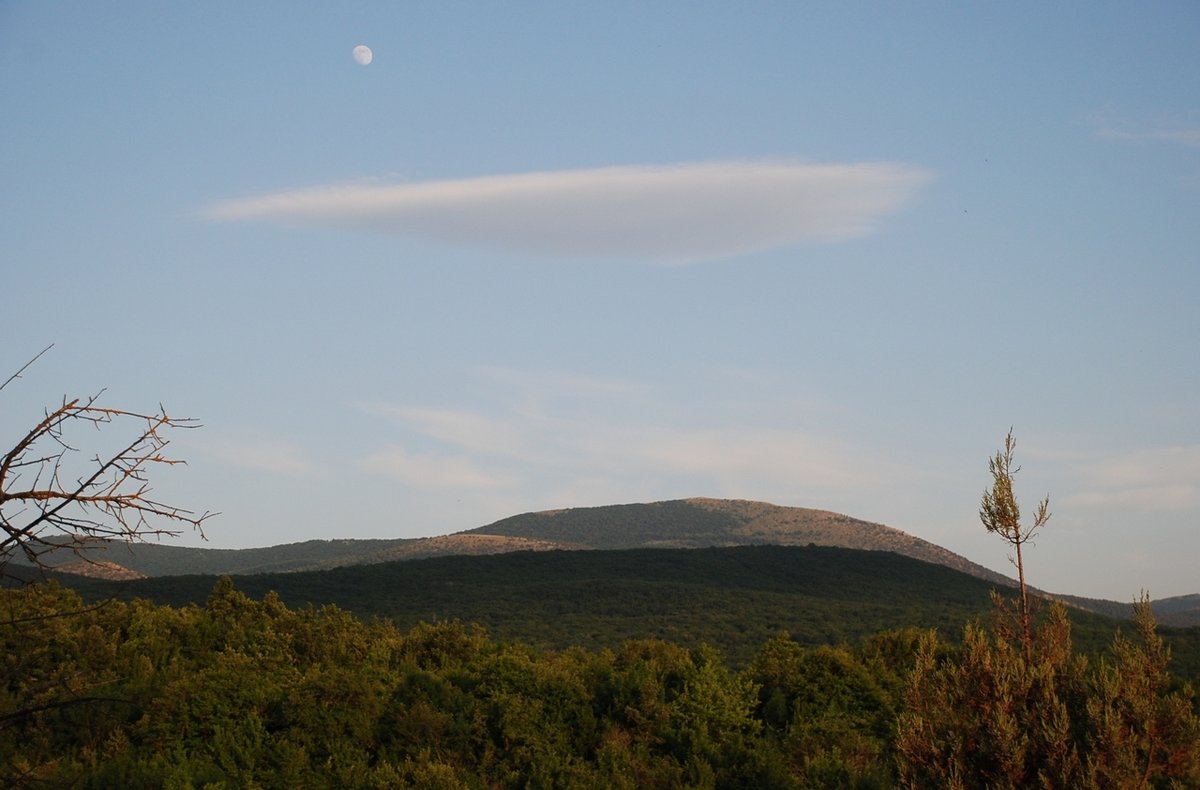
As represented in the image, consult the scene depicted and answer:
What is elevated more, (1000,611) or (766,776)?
(1000,611)

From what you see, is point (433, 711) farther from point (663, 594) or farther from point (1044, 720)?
point (663, 594)

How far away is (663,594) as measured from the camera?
11438 centimetres

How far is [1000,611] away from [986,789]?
238 cm

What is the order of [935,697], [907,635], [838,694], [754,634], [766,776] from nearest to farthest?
[935,697], [766,776], [838,694], [907,635], [754,634]

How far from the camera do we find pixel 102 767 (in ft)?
106

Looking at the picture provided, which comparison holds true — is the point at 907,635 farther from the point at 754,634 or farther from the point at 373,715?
the point at 754,634

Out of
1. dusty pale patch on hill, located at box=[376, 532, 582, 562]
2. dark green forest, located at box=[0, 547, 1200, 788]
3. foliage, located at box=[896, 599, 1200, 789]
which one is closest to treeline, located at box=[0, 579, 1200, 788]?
dark green forest, located at box=[0, 547, 1200, 788]

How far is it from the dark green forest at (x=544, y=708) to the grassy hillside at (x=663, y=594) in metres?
24.4

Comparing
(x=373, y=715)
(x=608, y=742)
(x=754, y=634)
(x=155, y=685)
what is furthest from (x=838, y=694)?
(x=754, y=634)

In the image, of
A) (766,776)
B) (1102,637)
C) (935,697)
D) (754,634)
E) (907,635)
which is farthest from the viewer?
(754,634)

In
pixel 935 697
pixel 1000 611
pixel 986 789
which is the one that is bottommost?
pixel 986 789

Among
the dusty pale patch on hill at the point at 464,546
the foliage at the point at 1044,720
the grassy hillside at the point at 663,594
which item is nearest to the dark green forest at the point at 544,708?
the foliage at the point at 1044,720

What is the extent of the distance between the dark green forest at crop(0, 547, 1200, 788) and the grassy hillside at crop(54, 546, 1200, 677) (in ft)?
80.2

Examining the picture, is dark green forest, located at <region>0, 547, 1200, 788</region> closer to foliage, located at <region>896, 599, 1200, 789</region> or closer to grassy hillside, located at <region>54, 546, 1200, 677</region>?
foliage, located at <region>896, 599, 1200, 789</region>
